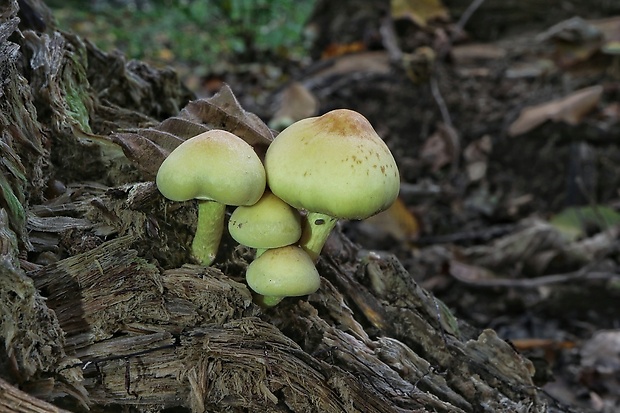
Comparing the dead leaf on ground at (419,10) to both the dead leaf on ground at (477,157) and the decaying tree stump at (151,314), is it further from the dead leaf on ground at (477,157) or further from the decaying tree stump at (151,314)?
the decaying tree stump at (151,314)

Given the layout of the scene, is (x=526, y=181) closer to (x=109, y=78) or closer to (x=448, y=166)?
(x=448, y=166)

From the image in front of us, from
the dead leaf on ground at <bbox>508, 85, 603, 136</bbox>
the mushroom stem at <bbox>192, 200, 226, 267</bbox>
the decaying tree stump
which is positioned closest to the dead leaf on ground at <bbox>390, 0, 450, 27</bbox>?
the dead leaf on ground at <bbox>508, 85, 603, 136</bbox>

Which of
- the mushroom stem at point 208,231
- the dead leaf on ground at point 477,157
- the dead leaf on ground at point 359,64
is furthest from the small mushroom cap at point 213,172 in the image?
the dead leaf on ground at point 359,64

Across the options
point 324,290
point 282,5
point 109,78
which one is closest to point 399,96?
point 109,78

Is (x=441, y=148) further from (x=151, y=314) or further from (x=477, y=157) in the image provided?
(x=151, y=314)

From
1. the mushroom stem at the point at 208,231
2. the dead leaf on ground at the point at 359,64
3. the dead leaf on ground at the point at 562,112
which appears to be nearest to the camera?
the mushroom stem at the point at 208,231

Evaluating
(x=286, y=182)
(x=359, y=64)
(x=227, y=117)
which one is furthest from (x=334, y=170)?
(x=359, y=64)

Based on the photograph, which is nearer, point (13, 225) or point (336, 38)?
point (13, 225)
